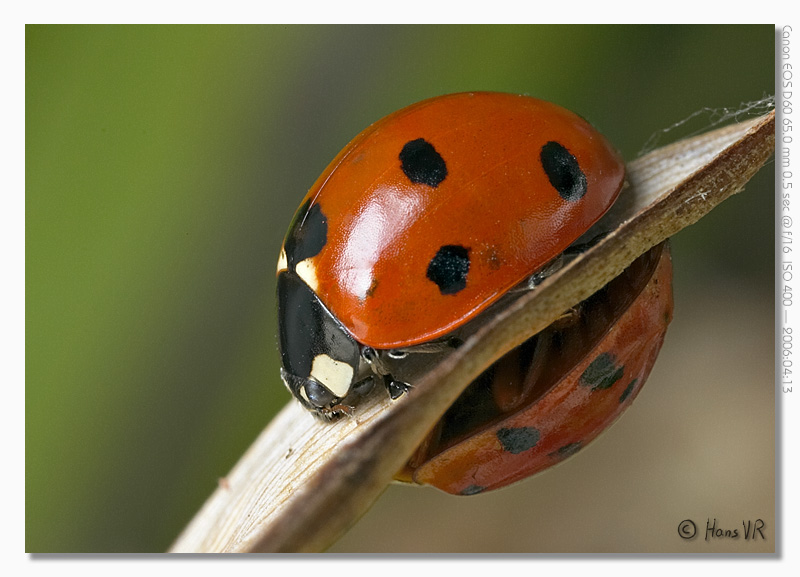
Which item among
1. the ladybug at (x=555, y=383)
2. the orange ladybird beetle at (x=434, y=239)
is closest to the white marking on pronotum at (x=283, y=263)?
the orange ladybird beetle at (x=434, y=239)

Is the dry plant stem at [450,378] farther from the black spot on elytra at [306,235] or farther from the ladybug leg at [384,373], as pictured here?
the black spot on elytra at [306,235]

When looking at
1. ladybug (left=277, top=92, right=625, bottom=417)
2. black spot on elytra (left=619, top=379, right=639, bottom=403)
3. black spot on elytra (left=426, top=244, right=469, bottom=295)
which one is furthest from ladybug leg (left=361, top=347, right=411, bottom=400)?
black spot on elytra (left=619, top=379, right=639, bottom=403)

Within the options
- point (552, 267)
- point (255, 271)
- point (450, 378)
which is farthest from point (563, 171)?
point (255, 271)

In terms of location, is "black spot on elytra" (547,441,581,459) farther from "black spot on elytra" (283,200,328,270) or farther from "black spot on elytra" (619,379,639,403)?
"black spot on elytra" (283,200,328,270)

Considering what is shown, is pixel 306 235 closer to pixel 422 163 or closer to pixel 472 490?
pixel 422 163
